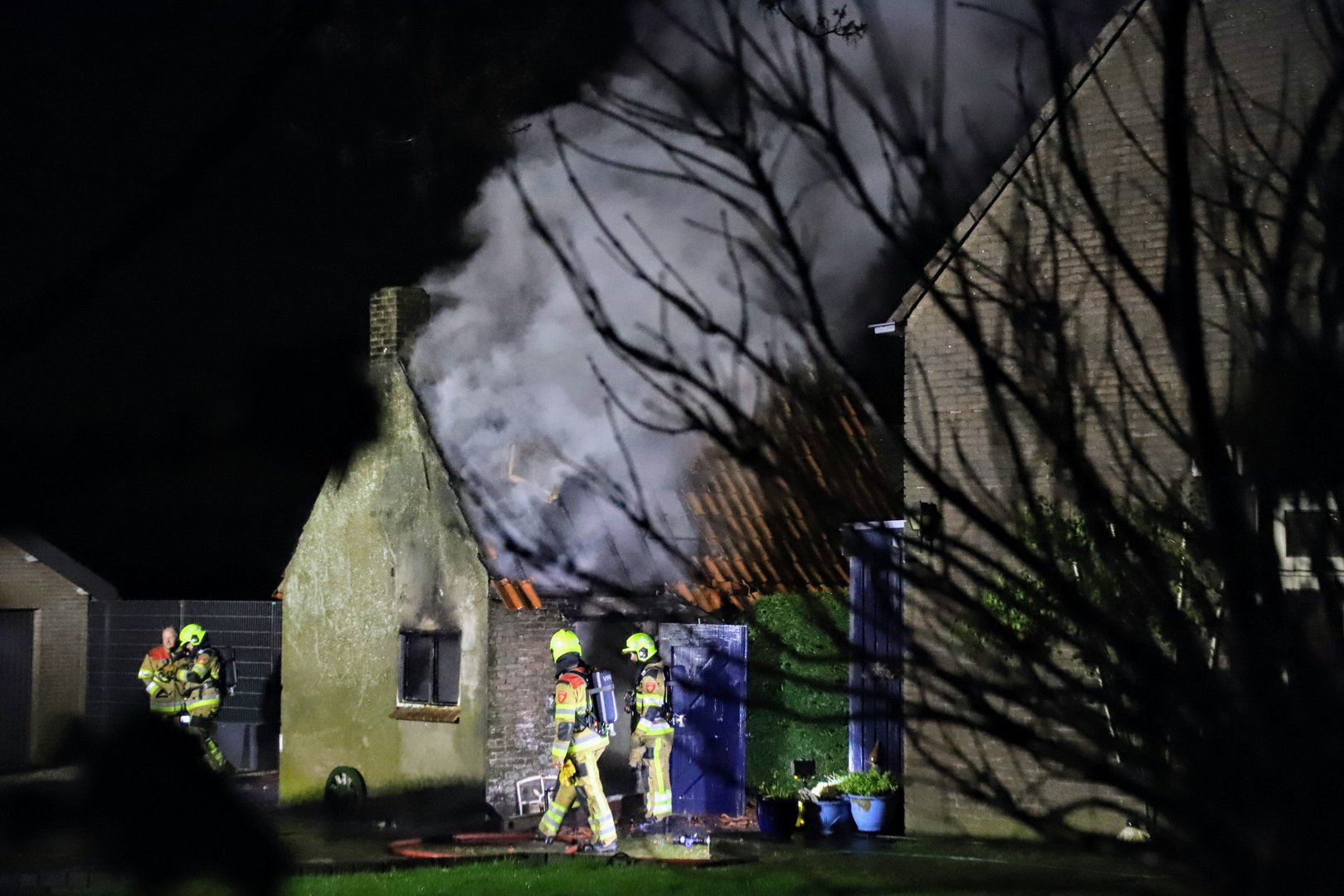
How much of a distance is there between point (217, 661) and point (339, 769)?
2.14 m

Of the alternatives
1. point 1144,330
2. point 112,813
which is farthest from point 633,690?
point 112,813

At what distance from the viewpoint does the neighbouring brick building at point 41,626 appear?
21719 mm

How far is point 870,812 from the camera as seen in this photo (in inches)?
520

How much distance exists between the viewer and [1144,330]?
1228 cm

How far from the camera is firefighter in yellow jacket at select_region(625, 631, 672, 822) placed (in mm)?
13109

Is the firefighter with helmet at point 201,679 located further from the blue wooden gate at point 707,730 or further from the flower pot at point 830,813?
the flower pot at point 830,813

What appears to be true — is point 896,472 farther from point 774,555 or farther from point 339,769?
point 339,769

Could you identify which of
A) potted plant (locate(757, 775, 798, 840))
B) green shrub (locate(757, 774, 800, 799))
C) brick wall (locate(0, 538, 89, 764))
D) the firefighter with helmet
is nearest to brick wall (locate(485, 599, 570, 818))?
green shrub (locate(757, 774, 800, 799))

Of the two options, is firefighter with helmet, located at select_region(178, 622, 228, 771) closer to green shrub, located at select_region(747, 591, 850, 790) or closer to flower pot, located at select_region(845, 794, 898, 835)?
green shrub, located at select_region(747, 591, 850, 790)

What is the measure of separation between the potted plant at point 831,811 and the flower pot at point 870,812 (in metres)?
0.09

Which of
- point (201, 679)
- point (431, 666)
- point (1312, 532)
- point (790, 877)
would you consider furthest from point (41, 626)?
point (1312, 532)

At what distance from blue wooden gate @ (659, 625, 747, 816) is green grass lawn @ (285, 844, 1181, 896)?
2.38 metres

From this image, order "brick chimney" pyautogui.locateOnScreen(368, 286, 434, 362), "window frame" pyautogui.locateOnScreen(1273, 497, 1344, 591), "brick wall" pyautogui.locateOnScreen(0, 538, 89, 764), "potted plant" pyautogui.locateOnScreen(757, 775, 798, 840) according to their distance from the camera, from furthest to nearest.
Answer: "brick wall" pyautogui.locateOnScreen(0, 538, 89, 764), "brick chimney" pyautogui.locateOnScreen(368, 286, 434, 362), "potted plant" pyautogui.locateOnScreen(757, 775, 798, 840), "window frame" pyautogui.locateOnScreen(1273, 497, 1344, 591)

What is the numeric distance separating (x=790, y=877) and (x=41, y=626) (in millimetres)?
15389
